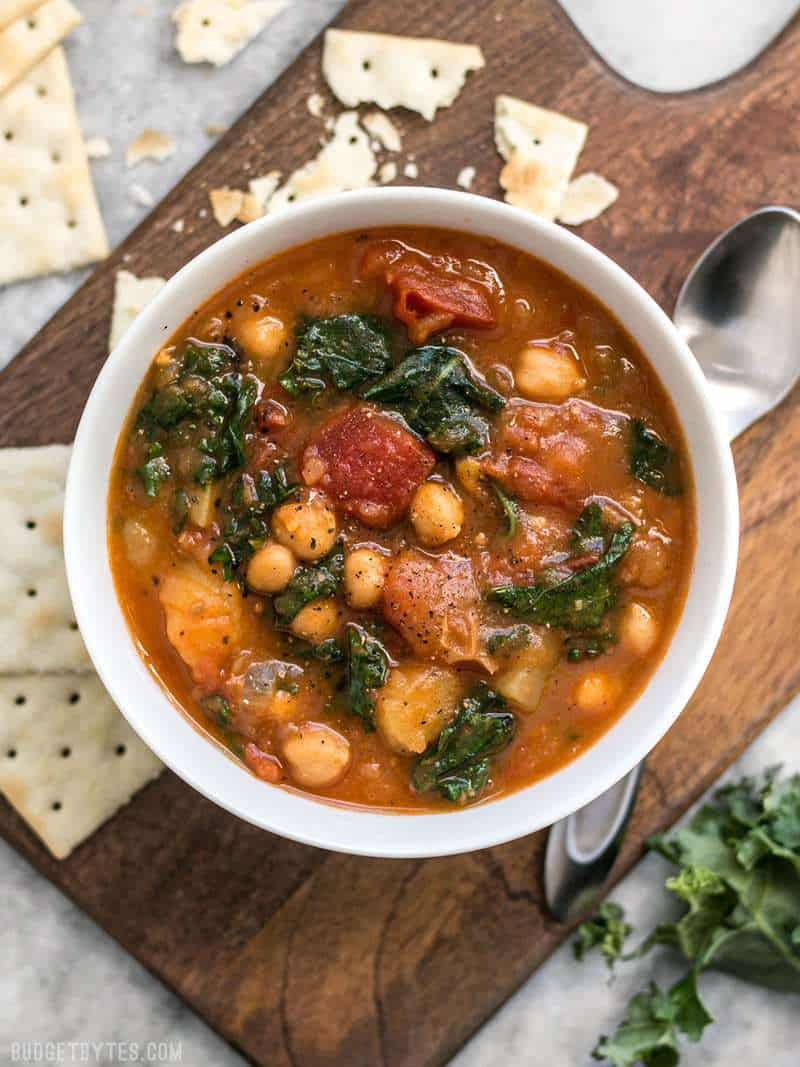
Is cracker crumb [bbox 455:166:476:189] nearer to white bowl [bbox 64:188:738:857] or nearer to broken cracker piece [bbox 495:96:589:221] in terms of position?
broken cracker piece [bbox 495:96:589:221]

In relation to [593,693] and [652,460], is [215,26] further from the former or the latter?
[593,693]

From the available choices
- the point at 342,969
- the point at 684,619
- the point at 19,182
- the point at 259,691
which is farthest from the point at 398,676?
the point at 19,182

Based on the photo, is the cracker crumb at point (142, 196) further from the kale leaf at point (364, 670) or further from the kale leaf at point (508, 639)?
the kale leaf at point (508, 639)

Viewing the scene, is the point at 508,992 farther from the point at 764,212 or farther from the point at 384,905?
the point at 764,212

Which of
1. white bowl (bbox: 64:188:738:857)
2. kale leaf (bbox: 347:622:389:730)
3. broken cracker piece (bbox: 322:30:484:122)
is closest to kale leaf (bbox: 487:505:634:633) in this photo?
white bowl (bbox: 64:188:738:857)

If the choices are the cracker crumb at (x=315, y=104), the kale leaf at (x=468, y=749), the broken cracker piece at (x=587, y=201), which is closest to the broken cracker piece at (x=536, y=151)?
the broken cracker piece at (x=587, y=201)

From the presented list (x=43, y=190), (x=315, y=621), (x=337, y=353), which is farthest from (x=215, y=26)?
(x=315, y=621)
